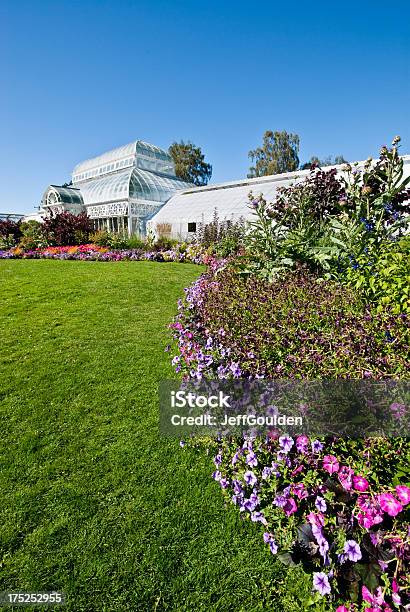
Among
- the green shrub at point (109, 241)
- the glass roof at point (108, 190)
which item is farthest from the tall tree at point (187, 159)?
the green shrub at point (109, 241)

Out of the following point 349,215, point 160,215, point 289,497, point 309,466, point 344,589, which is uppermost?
point 160,215

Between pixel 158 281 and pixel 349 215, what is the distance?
4.25 metres

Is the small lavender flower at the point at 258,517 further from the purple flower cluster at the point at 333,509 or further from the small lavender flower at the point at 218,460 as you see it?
the small lavender flower at the point at 218,460

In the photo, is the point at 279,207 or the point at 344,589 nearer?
the point at 344,589

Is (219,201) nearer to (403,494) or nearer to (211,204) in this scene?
(211,204)

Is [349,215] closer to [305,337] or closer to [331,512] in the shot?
[305,337]

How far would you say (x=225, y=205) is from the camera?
17.2 meters

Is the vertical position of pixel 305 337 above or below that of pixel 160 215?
below

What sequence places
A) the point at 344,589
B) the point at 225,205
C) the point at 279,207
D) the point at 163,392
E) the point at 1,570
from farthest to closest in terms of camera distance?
1. the point at 225,205
2. the point at 279,207
3. the point at 163,392
4. the point at 1,570
5. the point at 344,589

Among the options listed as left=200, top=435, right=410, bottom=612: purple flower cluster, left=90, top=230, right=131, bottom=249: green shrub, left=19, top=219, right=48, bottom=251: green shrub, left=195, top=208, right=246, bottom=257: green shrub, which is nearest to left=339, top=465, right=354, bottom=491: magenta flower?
left=200, top=435, right=410, bottom=612: purple flower cluster

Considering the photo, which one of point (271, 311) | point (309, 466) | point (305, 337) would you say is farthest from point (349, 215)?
point (309, 466)

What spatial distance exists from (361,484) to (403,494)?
0.58 feet

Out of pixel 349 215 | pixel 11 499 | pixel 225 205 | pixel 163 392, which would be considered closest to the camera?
pixel 11 499

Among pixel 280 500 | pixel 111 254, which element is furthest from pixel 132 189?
pixel 280 500
